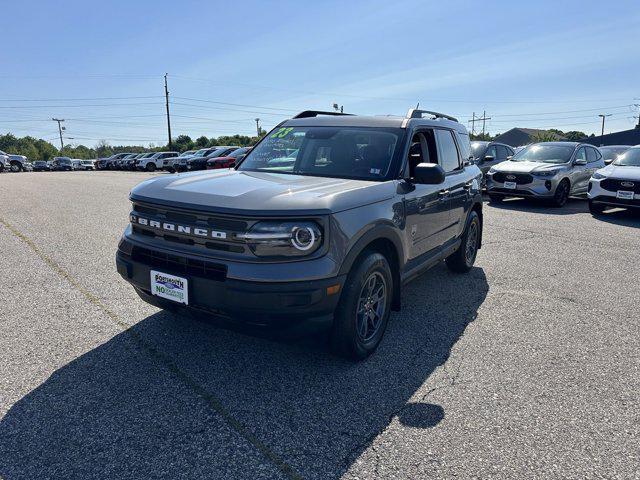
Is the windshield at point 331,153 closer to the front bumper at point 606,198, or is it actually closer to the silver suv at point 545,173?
the front bumper at point 606,198

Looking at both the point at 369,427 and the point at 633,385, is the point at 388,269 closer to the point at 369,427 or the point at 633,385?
the point at 369,427

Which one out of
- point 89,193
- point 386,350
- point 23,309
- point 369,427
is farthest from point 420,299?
point 89,193

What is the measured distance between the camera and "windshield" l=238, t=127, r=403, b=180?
3965 mm

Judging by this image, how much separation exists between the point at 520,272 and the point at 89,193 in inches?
539

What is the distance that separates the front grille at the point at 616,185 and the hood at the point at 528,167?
1.69 m

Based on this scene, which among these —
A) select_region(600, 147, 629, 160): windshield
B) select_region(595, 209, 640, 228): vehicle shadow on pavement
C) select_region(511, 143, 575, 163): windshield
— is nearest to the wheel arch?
select_region(595, 209, 640, 228): vehicle shadow on pavement

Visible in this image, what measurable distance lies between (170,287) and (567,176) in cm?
1194

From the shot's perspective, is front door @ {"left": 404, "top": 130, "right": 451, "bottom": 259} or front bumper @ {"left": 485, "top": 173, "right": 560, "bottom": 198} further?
front bumper @ {"left": 485, "top": 173, "right": 560, "bottom": 198}

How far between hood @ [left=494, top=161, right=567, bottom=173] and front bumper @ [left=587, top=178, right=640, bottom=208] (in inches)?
53.0

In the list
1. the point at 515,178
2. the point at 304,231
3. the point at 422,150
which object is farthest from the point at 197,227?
the point at 515,178

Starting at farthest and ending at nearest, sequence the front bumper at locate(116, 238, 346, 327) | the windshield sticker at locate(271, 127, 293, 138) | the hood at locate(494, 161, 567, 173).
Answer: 1. the hood at locate(494, 161, 567, 173)
2. the windshield sticker at locate(271, 127, 293, 138)
3. the front bumper at locate(116, 238, 346, 327)

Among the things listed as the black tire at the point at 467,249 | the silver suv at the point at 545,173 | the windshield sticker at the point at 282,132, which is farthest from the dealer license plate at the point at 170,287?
the silver suv at the point at 545,173

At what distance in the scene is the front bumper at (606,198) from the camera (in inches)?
391

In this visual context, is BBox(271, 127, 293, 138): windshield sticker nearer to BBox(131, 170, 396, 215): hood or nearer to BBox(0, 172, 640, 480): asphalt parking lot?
BBox(131, 170, 396, 215): hood
